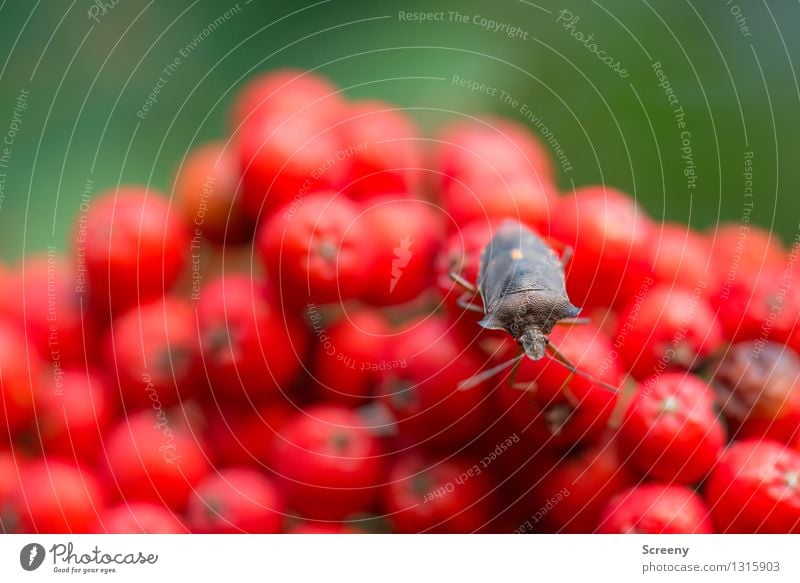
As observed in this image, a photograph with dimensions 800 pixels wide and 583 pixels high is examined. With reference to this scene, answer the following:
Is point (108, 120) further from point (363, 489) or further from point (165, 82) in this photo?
point (363, 489)

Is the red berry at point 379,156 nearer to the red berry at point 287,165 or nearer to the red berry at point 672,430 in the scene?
the red berry at point 287,165

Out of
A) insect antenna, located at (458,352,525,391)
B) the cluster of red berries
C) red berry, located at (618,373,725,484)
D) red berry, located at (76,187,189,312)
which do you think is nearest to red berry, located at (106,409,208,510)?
the cluster of red berries

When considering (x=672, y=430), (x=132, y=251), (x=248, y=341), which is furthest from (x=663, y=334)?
(x=132, y=251)

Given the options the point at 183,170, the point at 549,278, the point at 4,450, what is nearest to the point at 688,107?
the point at 549,278

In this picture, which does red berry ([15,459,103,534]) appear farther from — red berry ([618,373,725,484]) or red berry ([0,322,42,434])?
red berry ([618,373,725,484])

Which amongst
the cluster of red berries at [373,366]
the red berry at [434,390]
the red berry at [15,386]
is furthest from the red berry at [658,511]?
the red berry at [15,386]
